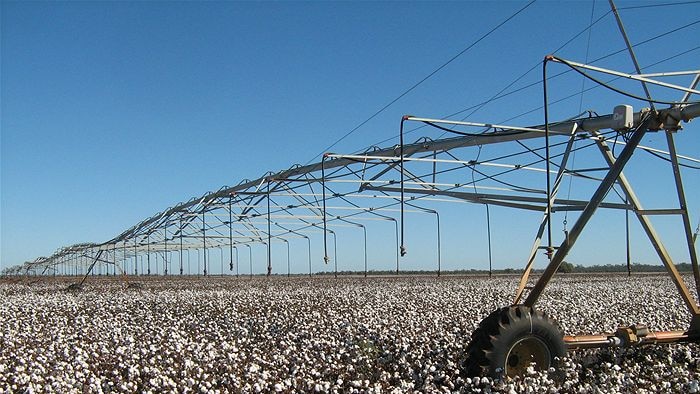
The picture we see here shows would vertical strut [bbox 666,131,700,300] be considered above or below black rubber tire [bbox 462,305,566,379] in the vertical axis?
above

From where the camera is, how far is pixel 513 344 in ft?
29.2

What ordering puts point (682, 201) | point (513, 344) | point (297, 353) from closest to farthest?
point (513, 344)
point (682, 201)
point (297, 353)

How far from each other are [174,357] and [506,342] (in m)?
5.32

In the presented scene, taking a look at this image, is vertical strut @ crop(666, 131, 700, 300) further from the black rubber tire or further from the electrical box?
the black rubber tire

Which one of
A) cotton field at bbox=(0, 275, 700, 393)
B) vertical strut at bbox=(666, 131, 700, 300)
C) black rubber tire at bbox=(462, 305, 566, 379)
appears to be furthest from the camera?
vertical strut at bbox=(666, 131, 700, 300)

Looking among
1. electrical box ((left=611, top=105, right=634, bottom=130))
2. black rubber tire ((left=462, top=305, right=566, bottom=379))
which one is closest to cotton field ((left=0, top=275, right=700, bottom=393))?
black rubber tire ((left=462, top=305, right=566, bottom=379))

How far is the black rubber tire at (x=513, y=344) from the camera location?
8844 millimetres

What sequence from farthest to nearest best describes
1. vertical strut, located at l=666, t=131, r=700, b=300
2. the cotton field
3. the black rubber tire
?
vertical strut, located at l=666, t=131, r=700, b=300, the cotton field, the black rubber tire

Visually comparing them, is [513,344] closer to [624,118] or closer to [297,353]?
[297,353]

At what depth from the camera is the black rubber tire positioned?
8.84 m

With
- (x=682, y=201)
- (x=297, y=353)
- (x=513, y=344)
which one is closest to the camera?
(x=513, y=344)

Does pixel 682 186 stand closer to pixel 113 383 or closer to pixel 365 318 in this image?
pixel 365 318

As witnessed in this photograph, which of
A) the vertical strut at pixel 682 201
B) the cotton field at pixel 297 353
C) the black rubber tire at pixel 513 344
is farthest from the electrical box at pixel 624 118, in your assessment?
the cotton field at pixel 297 353

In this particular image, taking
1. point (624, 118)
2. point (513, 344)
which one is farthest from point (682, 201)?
point (513, 344)
